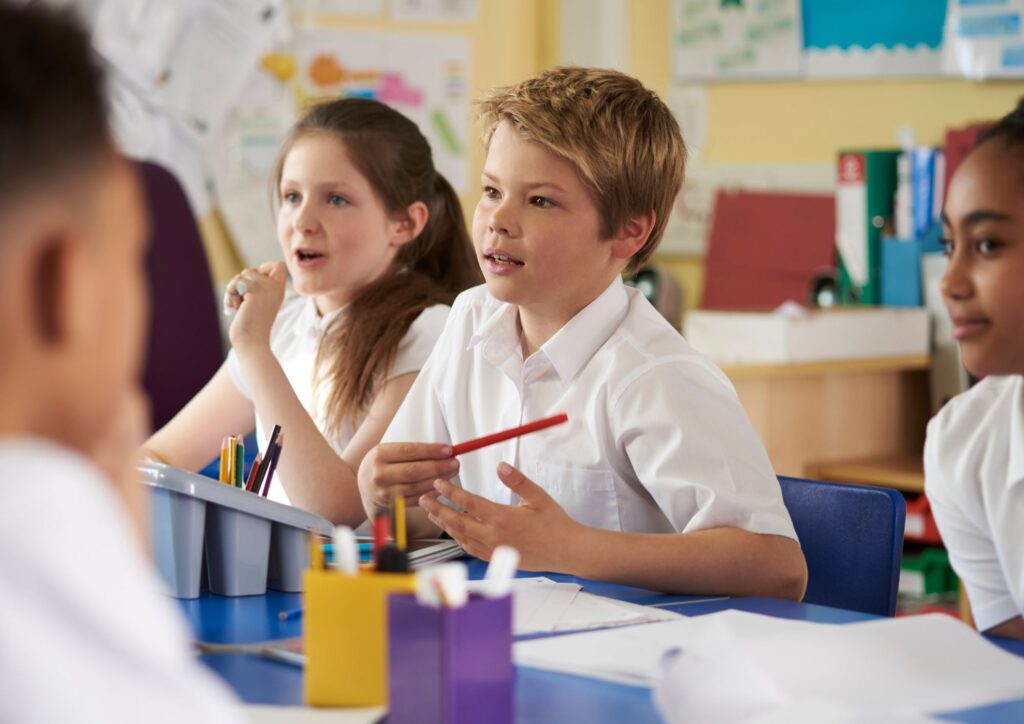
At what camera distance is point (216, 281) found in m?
2.89

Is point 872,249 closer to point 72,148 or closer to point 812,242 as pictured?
point 812,242

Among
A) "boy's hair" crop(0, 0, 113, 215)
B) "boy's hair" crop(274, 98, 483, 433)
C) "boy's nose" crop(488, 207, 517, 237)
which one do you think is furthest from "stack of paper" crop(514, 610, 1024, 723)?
"boy's hair" crop(274, 98, 483, 433)

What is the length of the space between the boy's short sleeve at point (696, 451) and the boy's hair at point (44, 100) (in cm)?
84

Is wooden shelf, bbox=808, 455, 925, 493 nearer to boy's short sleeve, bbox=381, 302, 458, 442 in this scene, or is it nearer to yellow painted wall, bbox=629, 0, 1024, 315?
yellow painted wall, bbox=629, 0, 1024, 315

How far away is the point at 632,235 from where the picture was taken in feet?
4.90

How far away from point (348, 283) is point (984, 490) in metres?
0.92

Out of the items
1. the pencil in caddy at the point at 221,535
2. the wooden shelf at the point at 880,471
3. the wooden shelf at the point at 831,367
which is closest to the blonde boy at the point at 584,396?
the pencil in caddy at the point at 221,535

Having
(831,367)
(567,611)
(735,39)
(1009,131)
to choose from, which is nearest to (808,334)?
(831,367)

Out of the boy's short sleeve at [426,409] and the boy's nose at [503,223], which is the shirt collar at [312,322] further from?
the boy's nose at [503,223]

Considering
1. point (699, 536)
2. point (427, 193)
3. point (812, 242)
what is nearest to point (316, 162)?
point (427, 193)

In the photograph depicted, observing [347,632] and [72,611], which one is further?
[347,632]

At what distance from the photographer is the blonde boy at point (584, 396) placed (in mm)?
1173

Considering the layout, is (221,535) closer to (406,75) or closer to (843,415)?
(843,415)

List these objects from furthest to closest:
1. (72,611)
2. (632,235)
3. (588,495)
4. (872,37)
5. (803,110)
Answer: (803,110), (872,37), (632,235), (588,495), (72,611)
